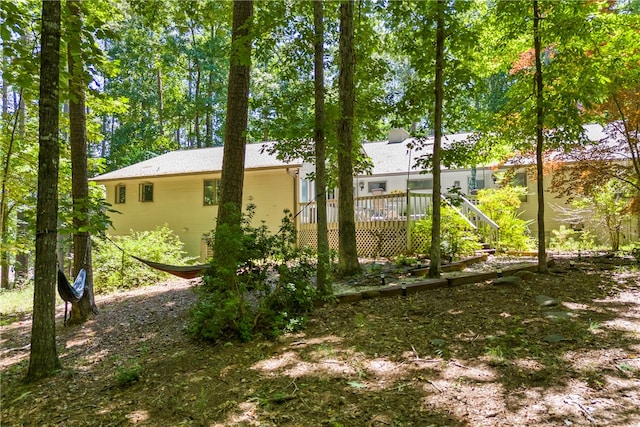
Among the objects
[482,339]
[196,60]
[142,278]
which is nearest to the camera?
[482,339]

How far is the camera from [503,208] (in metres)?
9.96

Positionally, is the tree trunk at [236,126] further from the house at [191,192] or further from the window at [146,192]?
the window at [146,192]

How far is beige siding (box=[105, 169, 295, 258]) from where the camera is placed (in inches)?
522

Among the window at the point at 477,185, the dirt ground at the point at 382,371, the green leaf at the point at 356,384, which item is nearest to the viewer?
the dirt ground at the point at 382,371

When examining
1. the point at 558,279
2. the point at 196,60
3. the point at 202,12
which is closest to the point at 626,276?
the point at 558,279

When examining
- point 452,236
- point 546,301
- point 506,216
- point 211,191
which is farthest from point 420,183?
point 546,301

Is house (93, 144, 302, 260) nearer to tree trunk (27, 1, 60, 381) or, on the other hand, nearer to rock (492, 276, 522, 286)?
rock (492, 276, 522, 286)

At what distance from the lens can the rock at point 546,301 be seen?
437cm

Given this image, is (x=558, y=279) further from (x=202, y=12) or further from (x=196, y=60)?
(x=196, y=60)

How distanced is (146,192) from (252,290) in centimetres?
1261

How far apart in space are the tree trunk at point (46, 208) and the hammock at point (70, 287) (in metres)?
1.52

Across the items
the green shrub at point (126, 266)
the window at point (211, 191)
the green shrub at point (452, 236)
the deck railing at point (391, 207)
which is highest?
the window at point (211, 191)

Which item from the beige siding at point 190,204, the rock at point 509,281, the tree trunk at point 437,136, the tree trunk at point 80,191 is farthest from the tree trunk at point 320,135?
the beige siding at point 190,204

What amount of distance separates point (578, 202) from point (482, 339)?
29.8 feet
